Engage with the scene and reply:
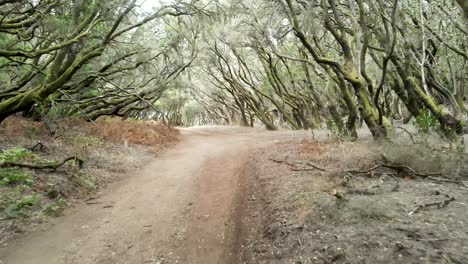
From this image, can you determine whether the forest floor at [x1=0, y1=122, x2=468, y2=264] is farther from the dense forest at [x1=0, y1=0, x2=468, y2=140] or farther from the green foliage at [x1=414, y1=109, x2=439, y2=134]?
the dense forest at [x1=0, y1=0, x2=468, y2=140]

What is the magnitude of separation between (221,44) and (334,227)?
69.4 ft

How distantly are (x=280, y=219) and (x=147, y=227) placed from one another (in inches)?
84.1

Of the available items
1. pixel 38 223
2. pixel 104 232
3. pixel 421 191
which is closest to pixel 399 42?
pixel 421 191

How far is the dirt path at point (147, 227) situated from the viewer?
4.61 metres

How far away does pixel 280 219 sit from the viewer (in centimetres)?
504

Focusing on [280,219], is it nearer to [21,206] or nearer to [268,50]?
[21,206]

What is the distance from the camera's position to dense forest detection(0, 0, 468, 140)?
8.57 m

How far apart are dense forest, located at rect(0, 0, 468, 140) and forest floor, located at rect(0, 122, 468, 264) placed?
7.13ft

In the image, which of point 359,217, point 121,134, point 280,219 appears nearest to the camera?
point 359,217

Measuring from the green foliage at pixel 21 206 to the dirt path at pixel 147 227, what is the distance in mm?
518

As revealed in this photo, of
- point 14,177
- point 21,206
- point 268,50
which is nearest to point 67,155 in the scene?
point 14,177

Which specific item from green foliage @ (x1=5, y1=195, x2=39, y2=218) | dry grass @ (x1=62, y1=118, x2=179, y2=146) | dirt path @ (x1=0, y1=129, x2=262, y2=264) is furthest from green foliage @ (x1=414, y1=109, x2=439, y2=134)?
dry grass @ (x1=62, y1=118, x2=179, y2=146)

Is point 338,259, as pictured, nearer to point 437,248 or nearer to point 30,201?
point 437,248

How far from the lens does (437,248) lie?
10.5 ft
